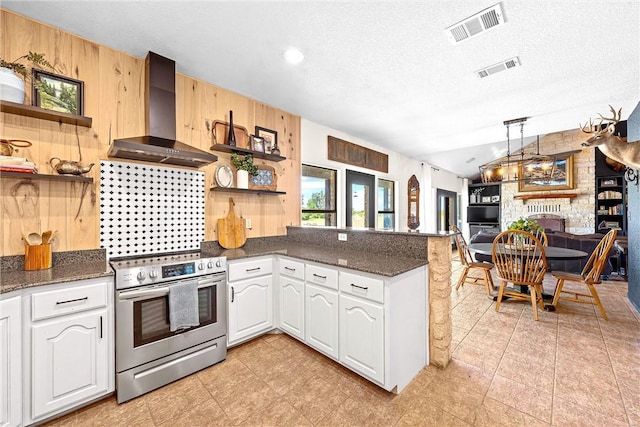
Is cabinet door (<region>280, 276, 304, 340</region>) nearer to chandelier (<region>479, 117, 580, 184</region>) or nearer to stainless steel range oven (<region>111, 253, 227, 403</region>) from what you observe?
stainless steel range oven (<region>111, 253, 227, 403</region>)

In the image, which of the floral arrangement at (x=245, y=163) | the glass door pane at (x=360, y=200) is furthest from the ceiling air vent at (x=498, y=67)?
the floral arrangement at (x=245, y=163)

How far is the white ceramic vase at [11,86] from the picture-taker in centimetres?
165

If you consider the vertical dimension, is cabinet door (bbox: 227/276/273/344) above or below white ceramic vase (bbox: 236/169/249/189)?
below

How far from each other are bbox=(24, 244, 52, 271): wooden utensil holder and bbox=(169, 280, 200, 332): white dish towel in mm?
834

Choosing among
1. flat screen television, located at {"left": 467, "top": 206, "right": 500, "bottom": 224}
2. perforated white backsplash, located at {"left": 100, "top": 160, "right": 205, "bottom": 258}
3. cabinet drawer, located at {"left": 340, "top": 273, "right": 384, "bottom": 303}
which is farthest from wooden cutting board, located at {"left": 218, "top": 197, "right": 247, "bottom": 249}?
flat screen television, located at {"left": 467, "top": 206, "right": 500, "bottom": 224}

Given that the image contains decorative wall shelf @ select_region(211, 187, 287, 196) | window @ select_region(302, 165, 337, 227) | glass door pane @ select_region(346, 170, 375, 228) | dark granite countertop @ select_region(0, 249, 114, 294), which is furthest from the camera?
glass door pane @ select_region(346, 170, 375, 228)

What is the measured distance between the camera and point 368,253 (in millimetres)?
2455

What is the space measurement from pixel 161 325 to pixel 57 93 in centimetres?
187

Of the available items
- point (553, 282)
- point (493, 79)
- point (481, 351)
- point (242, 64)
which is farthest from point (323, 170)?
point (553, 282)

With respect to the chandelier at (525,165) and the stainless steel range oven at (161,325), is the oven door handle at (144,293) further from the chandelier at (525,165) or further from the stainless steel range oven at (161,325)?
the chandelier at (525,165)

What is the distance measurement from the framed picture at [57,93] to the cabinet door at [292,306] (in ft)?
7.11

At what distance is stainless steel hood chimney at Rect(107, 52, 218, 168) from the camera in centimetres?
212

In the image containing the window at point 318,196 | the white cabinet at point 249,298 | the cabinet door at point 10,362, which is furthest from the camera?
the window at point 318,196

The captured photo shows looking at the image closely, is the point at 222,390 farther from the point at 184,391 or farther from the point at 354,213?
the point at 354,213
